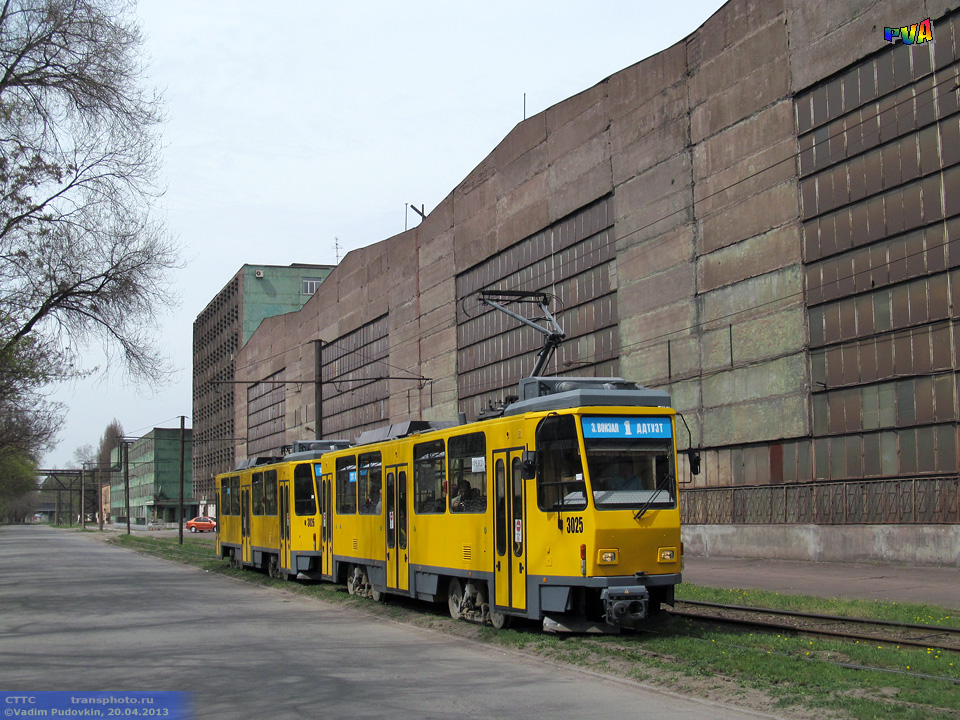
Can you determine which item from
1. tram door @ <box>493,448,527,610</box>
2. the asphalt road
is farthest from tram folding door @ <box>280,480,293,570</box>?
tram door @ <box>493,448,527,610</box>

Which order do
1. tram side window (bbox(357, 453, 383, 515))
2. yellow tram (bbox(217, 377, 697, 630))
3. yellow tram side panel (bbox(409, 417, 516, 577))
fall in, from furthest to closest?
tram side window (bbox(357, 453, 383, 515))
yellow tram side panel (bbox(409, 417, 516, 577))
yellow tram (bbox(217, 377, 697, 630))

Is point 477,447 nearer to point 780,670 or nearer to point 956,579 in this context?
point 780,670

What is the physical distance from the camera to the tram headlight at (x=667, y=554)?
44.0 feet

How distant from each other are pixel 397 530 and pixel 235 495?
16.6 m

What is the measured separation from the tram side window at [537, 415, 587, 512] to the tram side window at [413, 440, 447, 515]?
10.5 feet

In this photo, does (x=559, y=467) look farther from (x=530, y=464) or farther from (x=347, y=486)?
(x=347, y=486)

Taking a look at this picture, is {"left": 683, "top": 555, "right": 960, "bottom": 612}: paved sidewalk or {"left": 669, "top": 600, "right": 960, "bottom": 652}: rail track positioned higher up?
{"left": 669, "top": 600, "right": 960, "bottom": 652}: rail track

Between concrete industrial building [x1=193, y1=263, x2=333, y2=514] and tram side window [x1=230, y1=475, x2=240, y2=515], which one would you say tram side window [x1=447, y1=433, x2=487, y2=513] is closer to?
tram side window [x1=230, y1=475, x2=240, y2=515]

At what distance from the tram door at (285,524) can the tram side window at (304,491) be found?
0.69m

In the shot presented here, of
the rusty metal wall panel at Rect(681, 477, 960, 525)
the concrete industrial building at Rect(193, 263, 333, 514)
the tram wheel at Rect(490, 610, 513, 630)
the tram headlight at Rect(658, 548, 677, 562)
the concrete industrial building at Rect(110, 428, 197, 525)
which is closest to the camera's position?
the tram headlight at Rect(658, 548, 677, 562)

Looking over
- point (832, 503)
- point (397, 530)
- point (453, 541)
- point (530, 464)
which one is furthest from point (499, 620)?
point (832, 503)

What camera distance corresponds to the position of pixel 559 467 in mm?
13539

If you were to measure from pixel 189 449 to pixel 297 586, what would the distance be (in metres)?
113

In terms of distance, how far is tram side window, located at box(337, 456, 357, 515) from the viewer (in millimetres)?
21578
